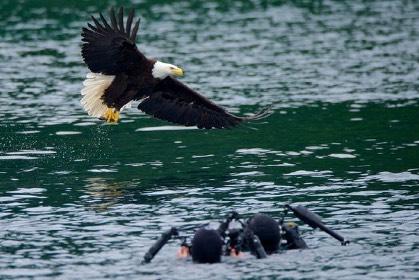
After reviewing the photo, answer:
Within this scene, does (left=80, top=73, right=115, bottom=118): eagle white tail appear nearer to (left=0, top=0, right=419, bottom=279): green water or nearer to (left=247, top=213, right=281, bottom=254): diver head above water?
(left=0, top=0, right=419, bottom=279): green water


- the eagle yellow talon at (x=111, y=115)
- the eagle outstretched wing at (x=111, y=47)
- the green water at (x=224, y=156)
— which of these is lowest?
the green water at (x=224, y=156)

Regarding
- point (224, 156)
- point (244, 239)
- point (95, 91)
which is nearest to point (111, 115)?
point (95, 91)

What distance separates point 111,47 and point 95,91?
1.98 metres

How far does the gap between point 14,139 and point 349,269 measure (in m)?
11.1

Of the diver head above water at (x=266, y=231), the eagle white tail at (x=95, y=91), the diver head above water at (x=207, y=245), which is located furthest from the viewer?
the eagle white tail at (x=95, y=91)

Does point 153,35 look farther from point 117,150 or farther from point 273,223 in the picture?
point 273,223

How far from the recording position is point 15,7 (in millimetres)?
48656

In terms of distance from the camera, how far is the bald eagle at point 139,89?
21234mm

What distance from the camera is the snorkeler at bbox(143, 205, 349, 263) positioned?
15.9m

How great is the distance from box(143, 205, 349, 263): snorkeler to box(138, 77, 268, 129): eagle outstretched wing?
5725 millimetres

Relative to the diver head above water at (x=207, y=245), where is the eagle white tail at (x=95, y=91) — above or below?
above

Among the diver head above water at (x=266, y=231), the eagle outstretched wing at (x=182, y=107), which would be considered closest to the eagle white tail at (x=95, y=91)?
the eagle outstretched wing at (x=182, y=107)

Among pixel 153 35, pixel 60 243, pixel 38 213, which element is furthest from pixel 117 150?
pixel 153 35

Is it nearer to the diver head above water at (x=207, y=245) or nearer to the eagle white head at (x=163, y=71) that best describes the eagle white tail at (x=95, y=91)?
the eagle white head at (x=163, y=71)
